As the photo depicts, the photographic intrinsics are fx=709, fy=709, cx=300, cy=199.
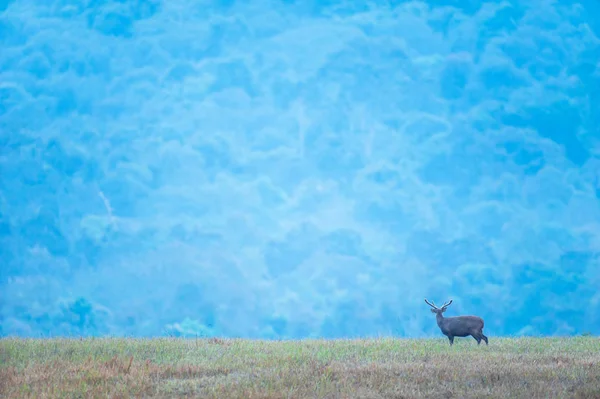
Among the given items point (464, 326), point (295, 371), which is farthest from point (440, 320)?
point (295, 371)

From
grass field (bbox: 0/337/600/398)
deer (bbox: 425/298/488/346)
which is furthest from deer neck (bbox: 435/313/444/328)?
grass field (bbox: 0/337/600/398)

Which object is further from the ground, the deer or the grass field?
the deer

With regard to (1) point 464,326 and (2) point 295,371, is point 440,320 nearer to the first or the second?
(1) point 464,326

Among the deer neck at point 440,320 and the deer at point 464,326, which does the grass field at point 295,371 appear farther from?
the deer neck at point 440,320

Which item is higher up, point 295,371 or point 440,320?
point 440,320

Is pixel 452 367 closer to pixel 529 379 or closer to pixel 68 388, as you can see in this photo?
pixel 529 379

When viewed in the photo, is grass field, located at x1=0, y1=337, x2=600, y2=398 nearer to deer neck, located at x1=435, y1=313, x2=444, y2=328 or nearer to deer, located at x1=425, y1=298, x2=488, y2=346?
deer, located at x1=425, y1=298, x2=488, y2=346

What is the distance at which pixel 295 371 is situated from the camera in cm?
1045

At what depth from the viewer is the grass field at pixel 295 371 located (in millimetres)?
9305

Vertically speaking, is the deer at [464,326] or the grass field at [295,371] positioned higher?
the deer at [464,326]

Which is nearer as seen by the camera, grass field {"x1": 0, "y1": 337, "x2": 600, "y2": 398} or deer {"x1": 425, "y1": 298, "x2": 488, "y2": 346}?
grass field {"x1": 0, "y1": 337, "x2": 600, "y2": 398}

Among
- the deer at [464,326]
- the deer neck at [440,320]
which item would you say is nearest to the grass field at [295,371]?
the deer at [464,326]

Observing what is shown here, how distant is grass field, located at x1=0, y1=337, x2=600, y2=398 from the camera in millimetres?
9305

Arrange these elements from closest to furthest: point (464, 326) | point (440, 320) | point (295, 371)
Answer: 1. point (295, 371)
2. point (464, 326)
3. point (440, 320)
